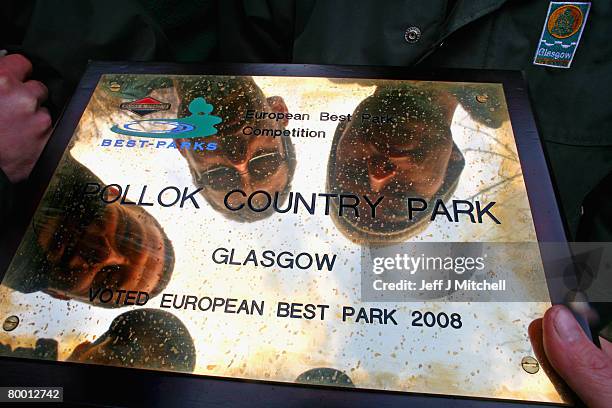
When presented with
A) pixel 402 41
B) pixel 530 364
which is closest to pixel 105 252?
pixel 530 364

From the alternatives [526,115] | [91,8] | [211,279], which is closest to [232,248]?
[211,279]

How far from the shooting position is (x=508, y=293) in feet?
1.66

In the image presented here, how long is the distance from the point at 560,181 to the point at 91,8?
1.10 meters

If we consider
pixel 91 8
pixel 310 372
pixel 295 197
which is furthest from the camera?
pixel 91 8

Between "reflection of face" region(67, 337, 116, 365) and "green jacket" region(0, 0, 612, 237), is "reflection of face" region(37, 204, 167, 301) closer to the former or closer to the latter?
"reflection of face" region(67, 337, 116, 365)

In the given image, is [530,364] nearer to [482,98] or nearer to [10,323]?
[482,98]

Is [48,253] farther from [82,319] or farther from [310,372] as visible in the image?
[310,372]

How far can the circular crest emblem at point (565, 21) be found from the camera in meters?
0.86

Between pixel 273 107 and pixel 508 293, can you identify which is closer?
pixel 508 293

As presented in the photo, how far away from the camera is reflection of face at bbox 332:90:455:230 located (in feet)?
1.91

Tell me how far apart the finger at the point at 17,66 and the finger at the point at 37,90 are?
0.02 m

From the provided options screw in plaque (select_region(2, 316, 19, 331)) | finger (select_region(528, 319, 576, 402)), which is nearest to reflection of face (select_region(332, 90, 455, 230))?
finger (select_region(528, 319, 576, 402))

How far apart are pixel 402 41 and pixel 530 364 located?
72cm

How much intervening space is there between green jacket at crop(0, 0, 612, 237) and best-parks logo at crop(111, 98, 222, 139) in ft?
1.06
